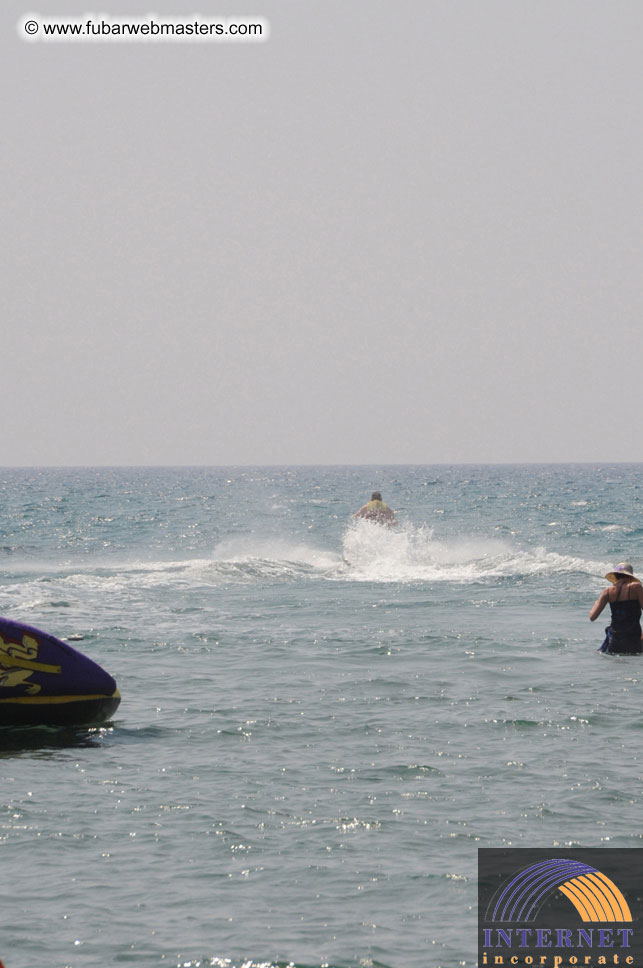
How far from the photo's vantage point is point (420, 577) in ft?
94.8

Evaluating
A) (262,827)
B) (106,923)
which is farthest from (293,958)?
(262,827)

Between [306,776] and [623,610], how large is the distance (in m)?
7.27

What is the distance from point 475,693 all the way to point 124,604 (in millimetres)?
11617

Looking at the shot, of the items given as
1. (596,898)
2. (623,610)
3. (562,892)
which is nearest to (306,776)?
(562,892)

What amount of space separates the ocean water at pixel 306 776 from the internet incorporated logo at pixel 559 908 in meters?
0.16

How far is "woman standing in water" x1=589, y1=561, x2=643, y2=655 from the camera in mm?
15234

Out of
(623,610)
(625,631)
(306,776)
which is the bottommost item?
(306,776)

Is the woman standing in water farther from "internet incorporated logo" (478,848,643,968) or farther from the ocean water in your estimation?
"internet incorporated logo" (478,848,643,968)

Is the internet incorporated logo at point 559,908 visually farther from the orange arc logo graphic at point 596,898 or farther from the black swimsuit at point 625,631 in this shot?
the black swimsuit at point 625,631

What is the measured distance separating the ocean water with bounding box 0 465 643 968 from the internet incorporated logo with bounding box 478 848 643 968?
0.16m

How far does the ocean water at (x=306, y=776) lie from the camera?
22.0 feet

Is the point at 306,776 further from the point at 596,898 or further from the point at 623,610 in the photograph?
the point at 623,610

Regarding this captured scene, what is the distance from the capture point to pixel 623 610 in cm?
1541

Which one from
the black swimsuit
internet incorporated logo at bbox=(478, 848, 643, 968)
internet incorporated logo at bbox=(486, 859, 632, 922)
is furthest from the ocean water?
the black swimsuit
